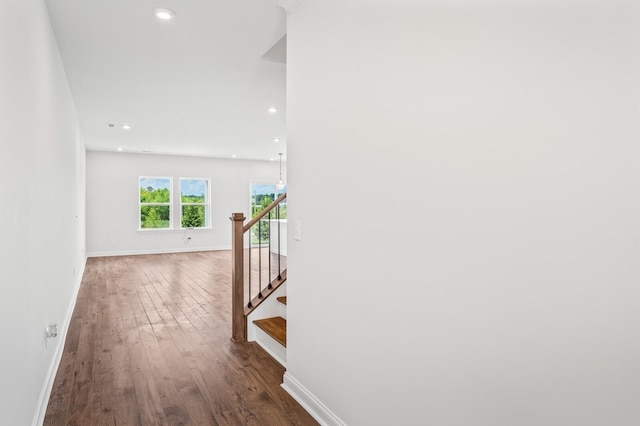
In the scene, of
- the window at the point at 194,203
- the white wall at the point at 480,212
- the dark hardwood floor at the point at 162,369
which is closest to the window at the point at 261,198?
the window at the point at 194,203

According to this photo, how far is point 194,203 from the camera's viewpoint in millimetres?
10281

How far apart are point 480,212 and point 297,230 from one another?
134 centimetres

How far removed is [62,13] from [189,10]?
0.91 meters

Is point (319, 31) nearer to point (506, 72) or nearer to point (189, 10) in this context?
point (189, 10)

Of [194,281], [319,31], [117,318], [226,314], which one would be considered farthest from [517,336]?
[194,281]

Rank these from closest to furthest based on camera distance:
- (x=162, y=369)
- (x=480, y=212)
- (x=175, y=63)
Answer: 1. (x=480, y=212)
2. (x=162, y=369)
3. (x=175, y=63)

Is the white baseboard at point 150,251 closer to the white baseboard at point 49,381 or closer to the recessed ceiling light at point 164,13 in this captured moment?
the white baseboard at point 49,381

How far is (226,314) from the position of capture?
4.29 m

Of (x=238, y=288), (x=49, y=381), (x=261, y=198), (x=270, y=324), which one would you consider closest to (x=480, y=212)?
(x=270, y=324)

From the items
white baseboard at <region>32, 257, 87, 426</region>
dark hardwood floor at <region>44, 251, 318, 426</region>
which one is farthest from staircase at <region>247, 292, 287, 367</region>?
white baseboard at <region>32, 257, 87, 426</region>

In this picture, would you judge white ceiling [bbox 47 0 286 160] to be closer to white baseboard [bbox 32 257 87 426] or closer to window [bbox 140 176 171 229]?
white baseboard [bbox 32 257 87 426]

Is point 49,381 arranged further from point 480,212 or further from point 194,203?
point 194,203

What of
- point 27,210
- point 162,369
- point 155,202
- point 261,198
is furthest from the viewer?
point 261,198

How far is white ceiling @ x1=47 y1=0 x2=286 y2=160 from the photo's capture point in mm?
2635
